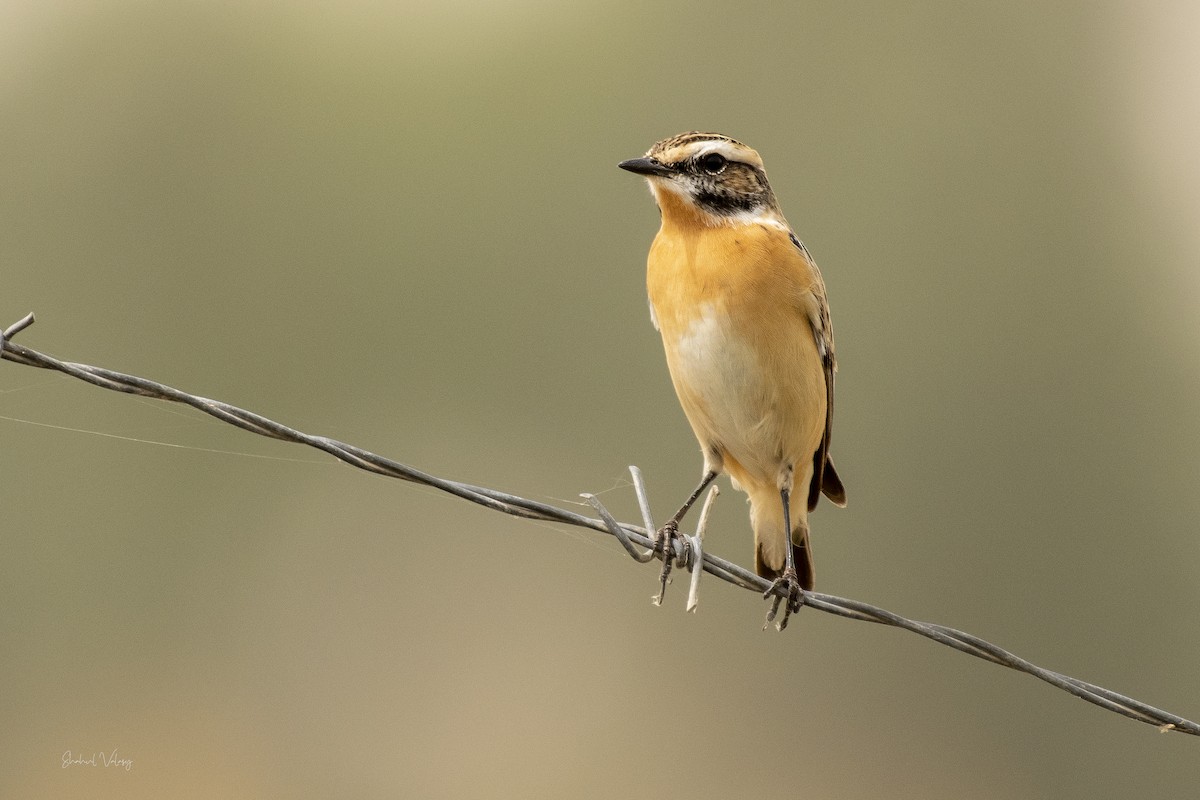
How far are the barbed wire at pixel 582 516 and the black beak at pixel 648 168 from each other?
1943 mm

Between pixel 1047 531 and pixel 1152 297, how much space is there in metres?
9.24

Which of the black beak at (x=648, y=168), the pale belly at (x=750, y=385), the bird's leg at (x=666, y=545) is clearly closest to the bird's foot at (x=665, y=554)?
the bird's leg at (x=666, y=545)

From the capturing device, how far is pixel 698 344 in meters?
5.46

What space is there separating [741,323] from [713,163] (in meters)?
0.90

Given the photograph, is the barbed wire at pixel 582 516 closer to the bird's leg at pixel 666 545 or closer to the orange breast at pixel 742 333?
the bird's leg at pixel 666 545

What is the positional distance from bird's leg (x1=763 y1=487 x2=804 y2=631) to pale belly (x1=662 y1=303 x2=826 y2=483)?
26 centimetres

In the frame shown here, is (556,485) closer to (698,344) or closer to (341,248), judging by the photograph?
(341,248)

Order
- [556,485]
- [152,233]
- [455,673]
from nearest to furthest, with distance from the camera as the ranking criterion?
[455,673] < [556,485] < [152,233]

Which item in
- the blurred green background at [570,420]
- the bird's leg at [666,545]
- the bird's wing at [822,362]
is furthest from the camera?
the blurred green background at [570,420]

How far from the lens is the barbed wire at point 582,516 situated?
11.2 feet

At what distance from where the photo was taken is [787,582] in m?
5.55

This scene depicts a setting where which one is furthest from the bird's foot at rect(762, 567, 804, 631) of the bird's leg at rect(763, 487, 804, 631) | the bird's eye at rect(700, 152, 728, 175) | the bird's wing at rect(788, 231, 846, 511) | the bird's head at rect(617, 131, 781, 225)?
the bird's eye at rect(700, 152, 728, 175)

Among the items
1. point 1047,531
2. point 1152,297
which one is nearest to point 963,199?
point 1152,297

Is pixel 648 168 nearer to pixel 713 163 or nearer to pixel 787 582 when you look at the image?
pixel 713 163
